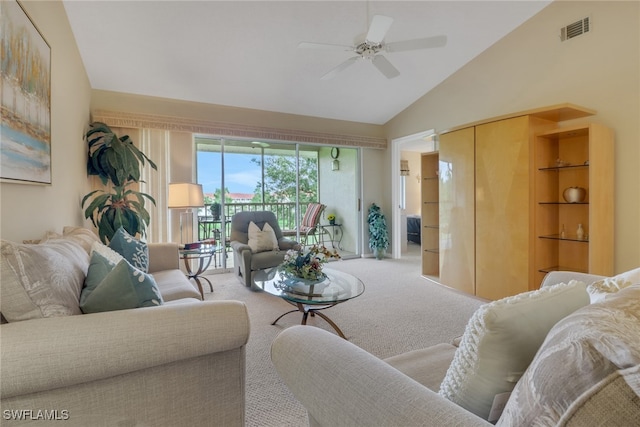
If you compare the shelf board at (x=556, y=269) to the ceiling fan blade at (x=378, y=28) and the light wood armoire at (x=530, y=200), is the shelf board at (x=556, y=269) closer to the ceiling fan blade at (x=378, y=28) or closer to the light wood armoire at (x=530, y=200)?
the light wood armoire at (x=530, y=200)

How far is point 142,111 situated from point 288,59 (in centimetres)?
210

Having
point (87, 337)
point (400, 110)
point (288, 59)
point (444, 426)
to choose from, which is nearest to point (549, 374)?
point (444, 426)

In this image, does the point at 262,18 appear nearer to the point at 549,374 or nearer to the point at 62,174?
the point at 62,174

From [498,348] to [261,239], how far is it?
3399mm

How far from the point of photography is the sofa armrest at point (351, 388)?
2.08 ft

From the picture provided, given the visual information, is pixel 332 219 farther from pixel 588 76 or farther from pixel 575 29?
pixel 575 29

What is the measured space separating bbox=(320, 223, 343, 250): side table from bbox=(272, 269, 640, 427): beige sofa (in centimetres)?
543

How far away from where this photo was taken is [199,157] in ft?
15.6

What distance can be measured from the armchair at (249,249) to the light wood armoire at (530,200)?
7.46 ft

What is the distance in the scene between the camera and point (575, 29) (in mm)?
3082

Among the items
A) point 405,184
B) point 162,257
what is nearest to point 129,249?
point 162,257

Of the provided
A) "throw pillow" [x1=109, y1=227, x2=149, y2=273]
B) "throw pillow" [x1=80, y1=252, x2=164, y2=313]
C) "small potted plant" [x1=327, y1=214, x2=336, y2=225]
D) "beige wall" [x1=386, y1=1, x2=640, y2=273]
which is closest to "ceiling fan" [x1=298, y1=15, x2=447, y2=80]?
"beige wall" [x1=386, y1=1, x2=640, y2=273]

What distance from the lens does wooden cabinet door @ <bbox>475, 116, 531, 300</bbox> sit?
2.94m

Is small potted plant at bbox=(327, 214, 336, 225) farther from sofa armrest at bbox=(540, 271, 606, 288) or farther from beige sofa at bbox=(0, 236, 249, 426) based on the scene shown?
beige sofa at bbox=(0, 236, 249, 426)
